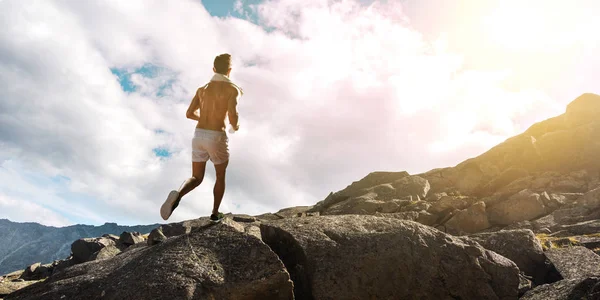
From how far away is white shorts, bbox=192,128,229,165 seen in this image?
32.6 feet

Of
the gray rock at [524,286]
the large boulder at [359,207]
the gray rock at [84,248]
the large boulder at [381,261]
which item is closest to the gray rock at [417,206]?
the large boulder at [359,207]

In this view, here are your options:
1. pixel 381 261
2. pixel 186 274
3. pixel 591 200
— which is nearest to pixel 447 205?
pixel 591 200

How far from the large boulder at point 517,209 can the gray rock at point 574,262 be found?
34687 mm

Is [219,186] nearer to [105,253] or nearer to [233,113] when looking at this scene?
[233,113]

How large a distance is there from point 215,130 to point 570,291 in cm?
973

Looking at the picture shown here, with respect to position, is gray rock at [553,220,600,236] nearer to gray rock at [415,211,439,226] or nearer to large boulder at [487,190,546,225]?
large boulder at [487,190,546,225]

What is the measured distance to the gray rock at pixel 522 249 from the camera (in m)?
14.9

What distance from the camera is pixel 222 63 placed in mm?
10477

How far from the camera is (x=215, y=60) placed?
413 inches

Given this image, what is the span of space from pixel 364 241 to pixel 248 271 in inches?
142

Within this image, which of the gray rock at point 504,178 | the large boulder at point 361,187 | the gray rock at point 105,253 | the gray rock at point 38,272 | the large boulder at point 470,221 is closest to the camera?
the gray rock at point 105,253

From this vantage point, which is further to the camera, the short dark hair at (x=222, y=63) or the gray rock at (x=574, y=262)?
the gray rock at (x=574, y=262)

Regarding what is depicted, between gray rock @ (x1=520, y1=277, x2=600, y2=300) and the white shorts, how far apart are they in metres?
9.11

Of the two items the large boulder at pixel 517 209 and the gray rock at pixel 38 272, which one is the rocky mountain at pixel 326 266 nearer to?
the gray rock at pixel 38 272
